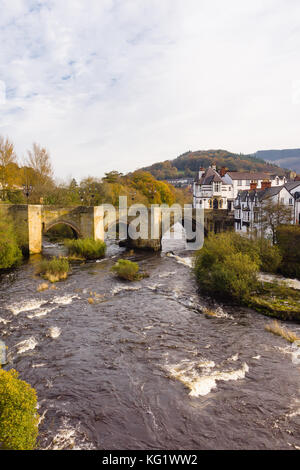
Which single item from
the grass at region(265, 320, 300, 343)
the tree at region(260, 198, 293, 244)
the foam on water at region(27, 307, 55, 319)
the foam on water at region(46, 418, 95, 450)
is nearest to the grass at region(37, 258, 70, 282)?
the foam on water at region(27, 307, 55, 319)

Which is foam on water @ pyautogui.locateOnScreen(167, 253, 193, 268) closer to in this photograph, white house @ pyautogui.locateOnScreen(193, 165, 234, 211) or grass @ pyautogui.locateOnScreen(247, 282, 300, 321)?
grass @ pyautogui.locateOnScreen(247, 282, 300, 321)

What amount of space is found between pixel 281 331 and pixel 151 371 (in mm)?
6237

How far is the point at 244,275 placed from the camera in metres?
17.1

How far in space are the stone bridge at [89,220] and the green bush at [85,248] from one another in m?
1.70

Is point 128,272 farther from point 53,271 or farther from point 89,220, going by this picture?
point 89,220

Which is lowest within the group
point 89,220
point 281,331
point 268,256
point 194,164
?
point 281,331

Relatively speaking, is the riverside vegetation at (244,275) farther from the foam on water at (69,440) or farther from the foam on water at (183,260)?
the foam on water at (69,440)

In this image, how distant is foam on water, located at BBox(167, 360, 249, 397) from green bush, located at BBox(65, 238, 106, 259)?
62.0 ft

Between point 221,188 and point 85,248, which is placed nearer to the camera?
point 85,248

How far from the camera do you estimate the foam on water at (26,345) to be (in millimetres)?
11406

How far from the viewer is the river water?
25.0 feet

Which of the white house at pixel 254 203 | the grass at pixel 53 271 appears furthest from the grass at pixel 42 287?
the white house at pixel 254 203

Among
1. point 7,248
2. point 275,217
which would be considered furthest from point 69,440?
point 275,217
